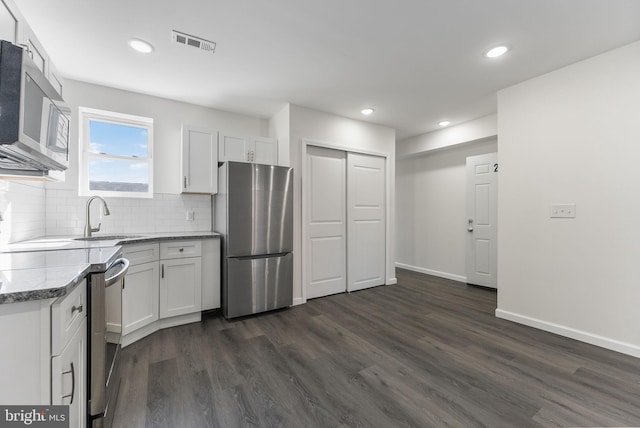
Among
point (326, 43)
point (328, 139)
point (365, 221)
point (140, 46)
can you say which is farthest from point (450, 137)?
point (140, 46)

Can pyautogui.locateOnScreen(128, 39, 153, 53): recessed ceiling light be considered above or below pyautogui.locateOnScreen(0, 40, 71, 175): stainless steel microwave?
above

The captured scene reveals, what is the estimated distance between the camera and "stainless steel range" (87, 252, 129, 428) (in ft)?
4.12

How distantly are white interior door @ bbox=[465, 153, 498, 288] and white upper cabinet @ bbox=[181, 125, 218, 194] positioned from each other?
390 cm

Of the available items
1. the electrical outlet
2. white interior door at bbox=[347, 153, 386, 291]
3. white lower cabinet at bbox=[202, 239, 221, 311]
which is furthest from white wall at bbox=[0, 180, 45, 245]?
the electrical outlet

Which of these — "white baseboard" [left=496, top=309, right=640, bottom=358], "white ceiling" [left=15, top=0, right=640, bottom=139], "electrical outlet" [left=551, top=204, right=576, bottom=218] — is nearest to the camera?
"white ceiling" [left=15, top=0, right=640, bottom=139]

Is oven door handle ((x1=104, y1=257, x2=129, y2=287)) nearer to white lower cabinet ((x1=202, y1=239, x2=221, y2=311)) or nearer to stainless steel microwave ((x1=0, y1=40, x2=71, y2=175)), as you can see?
stainless steel microwave ((x1=0, y1=40, x2=71, y2=175))

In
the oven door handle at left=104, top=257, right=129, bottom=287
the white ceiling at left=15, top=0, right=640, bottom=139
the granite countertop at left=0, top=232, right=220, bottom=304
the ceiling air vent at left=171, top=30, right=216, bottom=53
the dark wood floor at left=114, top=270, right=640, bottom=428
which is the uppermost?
the white ceiling at left=15, top=0, right=640, bottom=139

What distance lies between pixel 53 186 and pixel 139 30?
6.06ft

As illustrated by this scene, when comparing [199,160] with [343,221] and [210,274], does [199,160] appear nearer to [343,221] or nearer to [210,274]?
[210,274]

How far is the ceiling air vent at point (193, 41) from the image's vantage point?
2088mm

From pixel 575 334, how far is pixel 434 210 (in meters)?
2.80

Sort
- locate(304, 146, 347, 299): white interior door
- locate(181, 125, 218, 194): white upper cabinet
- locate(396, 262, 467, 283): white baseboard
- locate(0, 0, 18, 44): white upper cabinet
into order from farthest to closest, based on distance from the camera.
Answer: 1. locate(396, 262, 467, 283): white baseboard
2. locate(304, 146, 347, 299): white interior door
3. locate(181, 125, 218, 194): white upper cabinet
4. locate(0, 0, 18, 44): white upper cabinet

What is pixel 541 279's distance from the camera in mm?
2703

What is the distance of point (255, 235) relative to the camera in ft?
9.88
